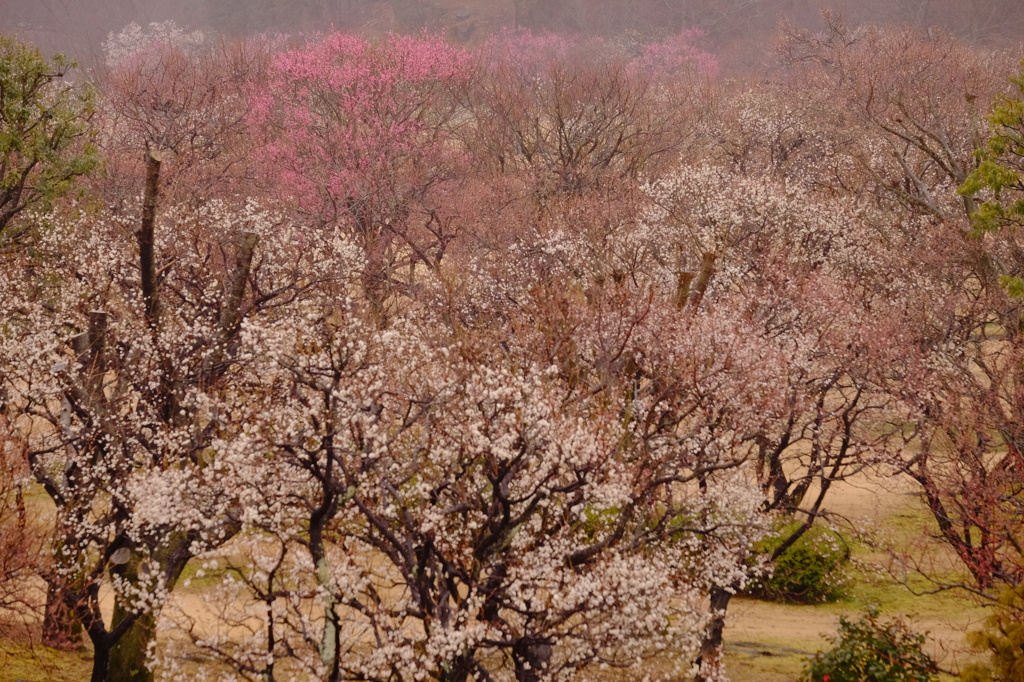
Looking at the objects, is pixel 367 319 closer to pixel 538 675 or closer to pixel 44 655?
pixel 44 655

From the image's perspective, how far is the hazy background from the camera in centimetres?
8906

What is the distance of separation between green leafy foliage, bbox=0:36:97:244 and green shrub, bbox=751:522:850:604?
720 inches

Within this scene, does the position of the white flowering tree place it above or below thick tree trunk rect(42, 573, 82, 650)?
above

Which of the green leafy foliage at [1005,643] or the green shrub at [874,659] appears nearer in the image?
the green leafy foliage at [1005,643]

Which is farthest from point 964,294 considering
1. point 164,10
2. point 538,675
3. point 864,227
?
point 164,10

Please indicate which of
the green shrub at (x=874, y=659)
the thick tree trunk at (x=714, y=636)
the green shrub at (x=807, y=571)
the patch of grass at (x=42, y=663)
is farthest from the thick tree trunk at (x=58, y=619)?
the green shrub at (x=807, y=571)

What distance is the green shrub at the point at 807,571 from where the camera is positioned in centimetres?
2239

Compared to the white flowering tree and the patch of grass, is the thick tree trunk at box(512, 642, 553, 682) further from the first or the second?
the patch of grass

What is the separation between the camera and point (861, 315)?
24.3 metres

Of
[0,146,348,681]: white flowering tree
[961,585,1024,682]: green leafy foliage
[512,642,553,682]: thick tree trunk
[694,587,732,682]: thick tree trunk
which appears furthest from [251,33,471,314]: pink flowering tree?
[961,585,1024,682]: green leafy foliage

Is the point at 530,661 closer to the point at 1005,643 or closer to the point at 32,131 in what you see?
the point at 1005,643

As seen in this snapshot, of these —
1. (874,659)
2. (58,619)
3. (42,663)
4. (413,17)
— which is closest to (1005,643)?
(874,659)

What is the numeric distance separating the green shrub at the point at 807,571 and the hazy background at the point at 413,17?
70.7m

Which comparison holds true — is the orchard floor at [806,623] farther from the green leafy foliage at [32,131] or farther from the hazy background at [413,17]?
the hazy background at [413,17]
